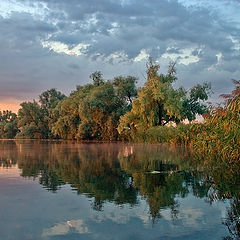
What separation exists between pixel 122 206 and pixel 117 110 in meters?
51.3

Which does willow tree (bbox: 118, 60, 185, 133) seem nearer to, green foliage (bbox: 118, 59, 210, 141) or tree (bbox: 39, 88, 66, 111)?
green foliage (bbox: 118, 59, 210, 141)

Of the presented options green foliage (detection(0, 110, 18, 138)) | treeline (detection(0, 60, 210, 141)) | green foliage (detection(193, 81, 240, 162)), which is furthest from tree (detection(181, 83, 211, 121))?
green foliage (detection(0, 110, 18, 138))

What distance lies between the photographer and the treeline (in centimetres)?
4928

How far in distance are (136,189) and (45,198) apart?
2.90 metres

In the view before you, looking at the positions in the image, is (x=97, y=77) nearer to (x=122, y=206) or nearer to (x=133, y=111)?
(x=133, y=111)

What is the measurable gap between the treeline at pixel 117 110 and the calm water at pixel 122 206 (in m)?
33.3

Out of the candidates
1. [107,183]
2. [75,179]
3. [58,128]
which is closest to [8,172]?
[75,179]

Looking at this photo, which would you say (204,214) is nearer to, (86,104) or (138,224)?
(138,224)

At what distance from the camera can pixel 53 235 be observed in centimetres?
732

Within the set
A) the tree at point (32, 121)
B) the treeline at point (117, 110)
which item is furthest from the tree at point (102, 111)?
the tree at point (32, 121)

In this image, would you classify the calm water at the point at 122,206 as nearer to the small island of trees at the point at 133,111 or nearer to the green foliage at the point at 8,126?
the small island of trees at the point at 133,111

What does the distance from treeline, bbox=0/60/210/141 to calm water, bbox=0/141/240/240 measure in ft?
109

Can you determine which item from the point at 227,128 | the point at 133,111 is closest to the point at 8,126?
the point at 133,111

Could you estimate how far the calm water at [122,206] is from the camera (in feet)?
24.7
